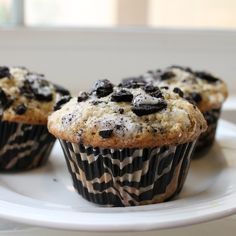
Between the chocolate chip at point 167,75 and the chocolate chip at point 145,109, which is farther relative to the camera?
the chocolate chip at point 167,75

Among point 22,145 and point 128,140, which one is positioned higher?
point 128,140

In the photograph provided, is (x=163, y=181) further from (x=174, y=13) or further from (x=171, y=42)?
(x=174, y=13)

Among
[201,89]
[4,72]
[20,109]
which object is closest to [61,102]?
[20,109]

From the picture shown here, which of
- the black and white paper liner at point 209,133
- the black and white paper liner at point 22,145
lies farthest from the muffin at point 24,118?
the black and white paper liner at point 209,133

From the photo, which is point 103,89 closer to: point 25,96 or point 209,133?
point 25,96

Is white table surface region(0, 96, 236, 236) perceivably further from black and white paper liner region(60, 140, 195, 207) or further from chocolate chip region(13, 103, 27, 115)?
chocolate chip region(13, 103, 27, 115)

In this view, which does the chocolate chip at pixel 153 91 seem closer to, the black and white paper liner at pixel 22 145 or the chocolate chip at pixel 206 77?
the black and white paper liner at pixel 22 145
